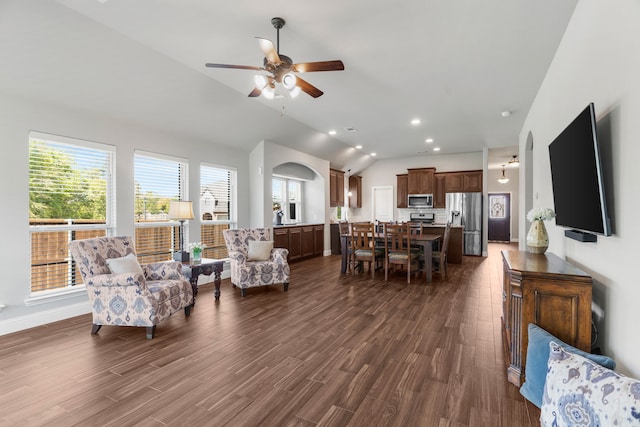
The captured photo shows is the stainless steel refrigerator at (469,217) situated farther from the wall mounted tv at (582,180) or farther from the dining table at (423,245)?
the wall mounted tv at (582,180)

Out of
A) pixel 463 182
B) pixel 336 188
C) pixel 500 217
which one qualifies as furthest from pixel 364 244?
pixel 500 217

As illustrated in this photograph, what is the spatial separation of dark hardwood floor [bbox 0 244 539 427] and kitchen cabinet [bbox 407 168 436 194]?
5.66 metres

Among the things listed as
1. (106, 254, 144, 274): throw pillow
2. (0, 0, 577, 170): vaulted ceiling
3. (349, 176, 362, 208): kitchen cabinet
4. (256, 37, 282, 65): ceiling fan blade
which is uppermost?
(0, 0, 577, 170): vaulted ceiling

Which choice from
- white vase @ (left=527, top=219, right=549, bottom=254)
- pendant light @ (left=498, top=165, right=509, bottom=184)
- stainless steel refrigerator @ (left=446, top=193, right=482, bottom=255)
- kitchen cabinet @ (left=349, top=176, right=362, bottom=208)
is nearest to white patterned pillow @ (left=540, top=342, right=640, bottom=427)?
white vase @ (left=527, top=219, right=549, bottom=254)

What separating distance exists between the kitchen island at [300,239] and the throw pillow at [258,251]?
1802 mm

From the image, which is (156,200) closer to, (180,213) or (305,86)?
(180,213)

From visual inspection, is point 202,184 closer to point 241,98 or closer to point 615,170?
point 241,98

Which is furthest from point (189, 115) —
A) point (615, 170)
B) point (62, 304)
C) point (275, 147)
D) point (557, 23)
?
point (615, 170)

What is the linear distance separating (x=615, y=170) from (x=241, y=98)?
4.50m

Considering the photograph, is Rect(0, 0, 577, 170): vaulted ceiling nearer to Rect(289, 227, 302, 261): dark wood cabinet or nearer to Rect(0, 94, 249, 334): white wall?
Rect(0, 94, 249, 334): white wall

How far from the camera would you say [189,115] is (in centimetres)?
467

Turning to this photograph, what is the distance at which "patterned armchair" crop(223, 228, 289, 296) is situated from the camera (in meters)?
4.48

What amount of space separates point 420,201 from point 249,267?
6.49 metres

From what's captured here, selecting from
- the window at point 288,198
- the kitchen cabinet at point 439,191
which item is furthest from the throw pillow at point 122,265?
the kitchen cabinet at point 439,191
